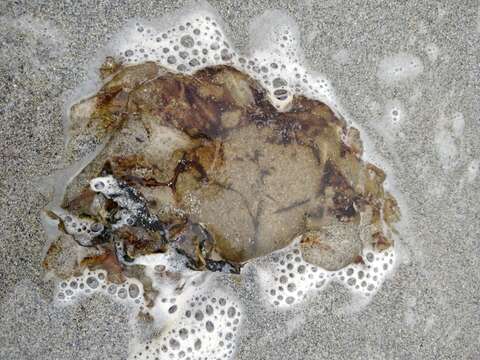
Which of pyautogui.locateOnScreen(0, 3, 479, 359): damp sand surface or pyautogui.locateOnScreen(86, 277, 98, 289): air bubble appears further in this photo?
pyautogui.locateOnScreen(0, 3, 479, 359): damp sand surface

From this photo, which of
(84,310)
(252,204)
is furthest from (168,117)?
Result: (84,310)

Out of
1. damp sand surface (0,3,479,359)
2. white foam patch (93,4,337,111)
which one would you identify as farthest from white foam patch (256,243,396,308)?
white foam patch (93,4,337,111)

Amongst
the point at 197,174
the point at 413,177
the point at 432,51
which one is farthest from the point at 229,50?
the point at 413,177

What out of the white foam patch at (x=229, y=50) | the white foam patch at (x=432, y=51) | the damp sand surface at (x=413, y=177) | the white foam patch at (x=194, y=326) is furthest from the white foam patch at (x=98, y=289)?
the white foam patch at (x=432, y=51)

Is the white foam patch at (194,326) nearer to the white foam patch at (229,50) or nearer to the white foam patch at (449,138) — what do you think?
the white foam patch at (229,50)

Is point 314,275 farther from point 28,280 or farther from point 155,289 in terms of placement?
point 28,280

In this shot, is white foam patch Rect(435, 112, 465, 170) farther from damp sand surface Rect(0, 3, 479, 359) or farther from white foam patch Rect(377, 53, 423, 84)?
white foam patch Rect(377, 53, 423, 84)
